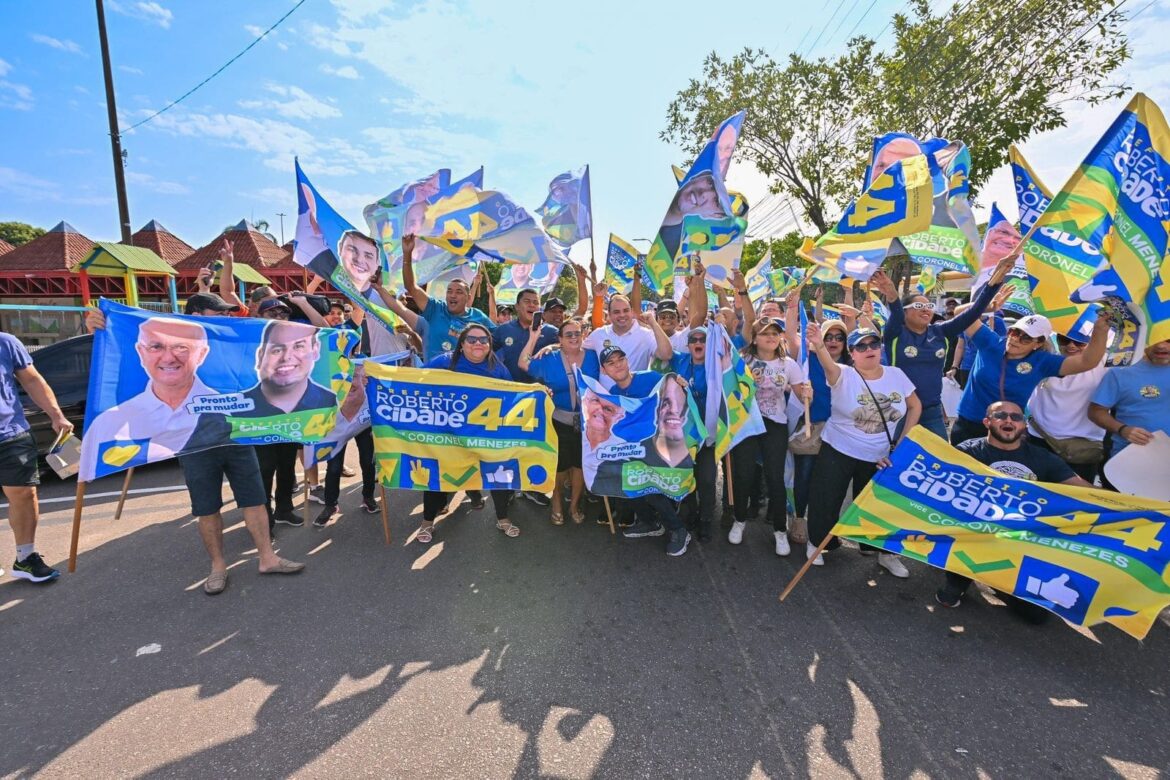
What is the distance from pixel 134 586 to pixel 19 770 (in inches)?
69.5

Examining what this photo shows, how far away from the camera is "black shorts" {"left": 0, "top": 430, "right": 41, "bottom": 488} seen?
12.2 ft

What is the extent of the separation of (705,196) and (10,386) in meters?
5.70

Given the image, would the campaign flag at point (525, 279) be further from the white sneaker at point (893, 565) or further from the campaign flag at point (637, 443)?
the white sneaker at point (893, 565)

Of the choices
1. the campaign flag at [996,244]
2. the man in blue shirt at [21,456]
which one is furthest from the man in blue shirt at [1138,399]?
the man in blue shirt at [21,456]

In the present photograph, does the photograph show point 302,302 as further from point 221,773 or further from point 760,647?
point 760,647

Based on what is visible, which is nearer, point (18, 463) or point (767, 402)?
point (18, 463)

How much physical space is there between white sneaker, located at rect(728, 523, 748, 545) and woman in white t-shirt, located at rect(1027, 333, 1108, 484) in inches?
97.3

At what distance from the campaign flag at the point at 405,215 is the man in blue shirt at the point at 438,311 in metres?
0.36

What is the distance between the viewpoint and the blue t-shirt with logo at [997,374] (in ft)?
13.3

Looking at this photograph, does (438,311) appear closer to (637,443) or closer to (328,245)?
(328,245)

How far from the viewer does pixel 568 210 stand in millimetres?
6750

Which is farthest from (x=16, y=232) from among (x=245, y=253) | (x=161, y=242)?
(x=245, y=253)

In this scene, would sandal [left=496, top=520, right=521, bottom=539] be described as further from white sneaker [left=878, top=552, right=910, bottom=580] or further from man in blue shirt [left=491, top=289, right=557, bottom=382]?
white sneaker [left=878, top=552, right=910, bottom=580]

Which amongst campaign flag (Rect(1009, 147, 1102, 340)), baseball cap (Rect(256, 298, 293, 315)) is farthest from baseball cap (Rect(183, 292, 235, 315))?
campaign flag (Rect(1009, 147, 1102, 340))
